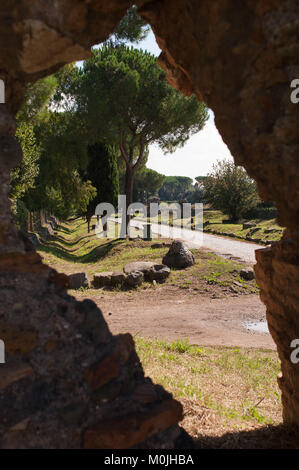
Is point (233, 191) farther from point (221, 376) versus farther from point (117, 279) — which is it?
point (221, 376)

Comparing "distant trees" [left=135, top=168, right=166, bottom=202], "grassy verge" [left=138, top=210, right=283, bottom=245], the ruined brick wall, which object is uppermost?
"distant trees" [left=135, top=168, right=166, bottom=202]

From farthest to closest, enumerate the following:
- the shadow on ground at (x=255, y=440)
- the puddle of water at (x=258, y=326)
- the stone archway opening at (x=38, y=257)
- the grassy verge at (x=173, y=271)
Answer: the grassy verge at (x=173, y=271) → the puddle of water at (x=258, y=326) → the shadow on ground at (x=255, y=440) → the stone archway opening at (x=38, y=257)

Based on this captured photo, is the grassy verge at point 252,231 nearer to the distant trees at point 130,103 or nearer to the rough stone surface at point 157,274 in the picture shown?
the distant trees at point 130,103

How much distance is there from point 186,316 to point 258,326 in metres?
1.60

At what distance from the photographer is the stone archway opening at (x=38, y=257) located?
2229 millimetres

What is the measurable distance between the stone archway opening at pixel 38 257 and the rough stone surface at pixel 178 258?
29.6ft

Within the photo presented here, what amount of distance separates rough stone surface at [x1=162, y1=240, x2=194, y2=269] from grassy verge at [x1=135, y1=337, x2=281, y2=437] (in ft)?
19.5

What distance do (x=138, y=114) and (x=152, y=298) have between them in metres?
11.3

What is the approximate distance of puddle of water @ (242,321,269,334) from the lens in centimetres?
741

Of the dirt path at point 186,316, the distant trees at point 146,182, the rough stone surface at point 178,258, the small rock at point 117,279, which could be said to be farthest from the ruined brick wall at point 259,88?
the distant trees at point 146,182

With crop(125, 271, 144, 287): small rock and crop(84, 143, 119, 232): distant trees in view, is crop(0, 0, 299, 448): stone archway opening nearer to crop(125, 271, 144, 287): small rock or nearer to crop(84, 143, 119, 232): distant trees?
crop(125, 271, 144, 287): small rock

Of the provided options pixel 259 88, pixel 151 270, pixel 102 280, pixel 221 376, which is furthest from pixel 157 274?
pixel 259 88

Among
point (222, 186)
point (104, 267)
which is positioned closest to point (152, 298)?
point (104, 267)

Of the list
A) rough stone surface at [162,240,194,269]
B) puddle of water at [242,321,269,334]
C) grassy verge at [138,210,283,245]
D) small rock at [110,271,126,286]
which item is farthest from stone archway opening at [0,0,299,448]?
grassy verge at [138,210,283,245]
